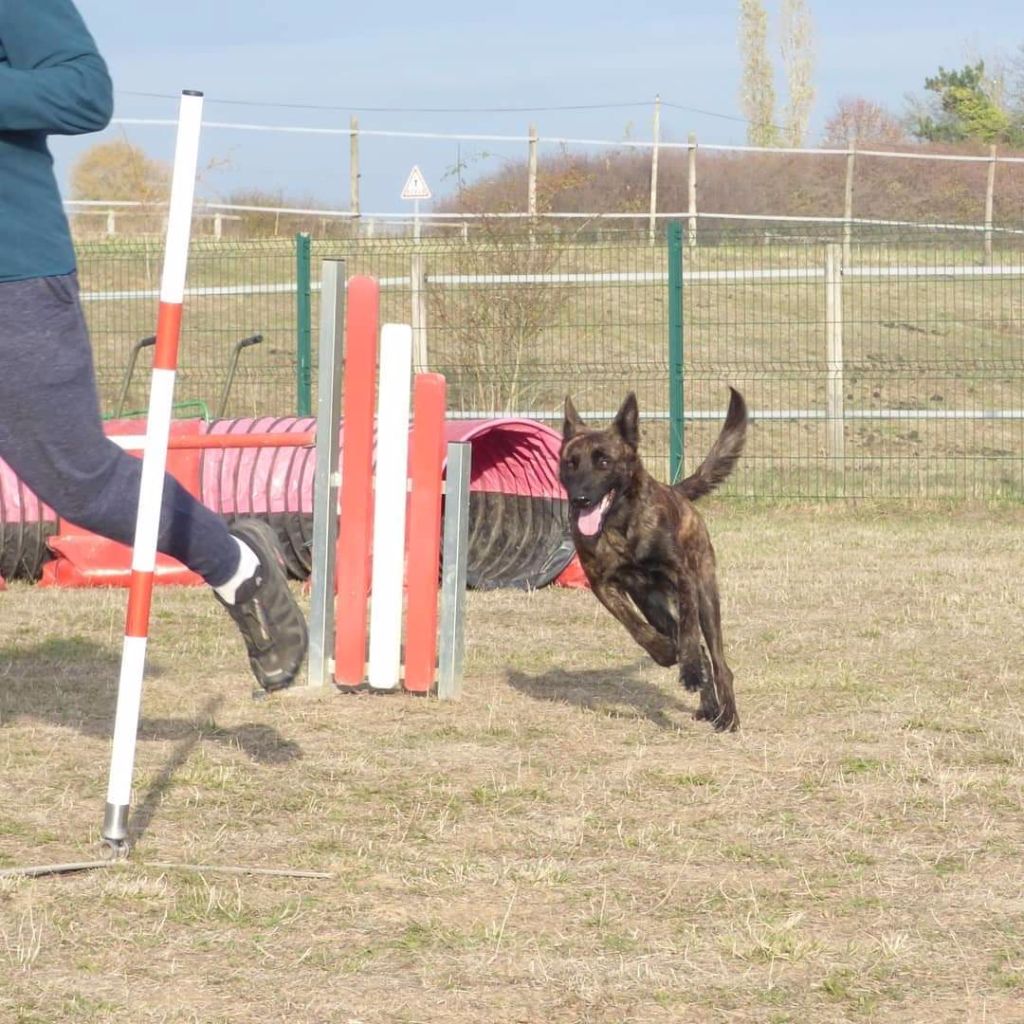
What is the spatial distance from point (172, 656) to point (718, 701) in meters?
2.45

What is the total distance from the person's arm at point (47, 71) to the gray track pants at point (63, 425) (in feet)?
1.09

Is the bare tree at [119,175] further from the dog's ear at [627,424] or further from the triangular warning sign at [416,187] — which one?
Answer: the dog's ear at [627,424]

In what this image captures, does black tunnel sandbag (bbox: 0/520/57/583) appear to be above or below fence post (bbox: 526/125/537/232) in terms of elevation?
below

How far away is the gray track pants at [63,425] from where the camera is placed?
3393 millimetres

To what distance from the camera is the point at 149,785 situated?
443cm

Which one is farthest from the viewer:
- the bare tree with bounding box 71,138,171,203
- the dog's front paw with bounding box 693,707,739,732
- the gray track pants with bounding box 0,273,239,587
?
the bare tree with bounding box 71,138,171,203

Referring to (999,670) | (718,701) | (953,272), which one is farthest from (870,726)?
(953,272)

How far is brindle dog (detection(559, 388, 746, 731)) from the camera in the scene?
5.55m

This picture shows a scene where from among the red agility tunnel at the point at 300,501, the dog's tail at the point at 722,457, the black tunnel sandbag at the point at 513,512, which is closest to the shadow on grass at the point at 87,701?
the dog's tail at the point at 722,457

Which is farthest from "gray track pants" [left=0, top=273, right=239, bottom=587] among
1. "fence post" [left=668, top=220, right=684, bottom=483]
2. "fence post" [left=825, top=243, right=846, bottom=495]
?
"fence post" [left=825, top=243, right=846, bottom=495]

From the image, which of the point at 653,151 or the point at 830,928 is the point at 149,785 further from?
the point at 653,151

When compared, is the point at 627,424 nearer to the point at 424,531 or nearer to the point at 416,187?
the point at 424,531

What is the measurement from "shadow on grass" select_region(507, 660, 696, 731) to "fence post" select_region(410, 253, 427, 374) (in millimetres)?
6849

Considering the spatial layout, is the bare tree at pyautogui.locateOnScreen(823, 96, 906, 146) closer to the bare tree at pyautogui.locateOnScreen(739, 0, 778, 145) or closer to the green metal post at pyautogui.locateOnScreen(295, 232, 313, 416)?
the bare tree at pyautogui.locateOnScreen(739, 0, 778, 145)
